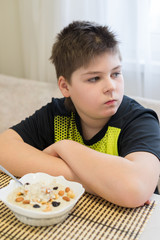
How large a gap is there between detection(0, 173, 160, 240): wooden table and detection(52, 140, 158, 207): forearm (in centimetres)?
3

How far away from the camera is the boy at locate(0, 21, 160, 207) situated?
1.09 metres

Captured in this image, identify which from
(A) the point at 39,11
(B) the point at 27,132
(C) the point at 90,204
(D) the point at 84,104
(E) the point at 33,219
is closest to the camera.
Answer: (E) the point at 33,219

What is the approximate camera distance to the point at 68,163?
119cm

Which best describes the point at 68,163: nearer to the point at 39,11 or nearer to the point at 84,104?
the point at 84,104

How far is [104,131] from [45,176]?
407mm

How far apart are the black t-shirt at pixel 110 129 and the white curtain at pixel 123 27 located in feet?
1.77

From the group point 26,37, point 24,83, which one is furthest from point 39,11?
point 24,83

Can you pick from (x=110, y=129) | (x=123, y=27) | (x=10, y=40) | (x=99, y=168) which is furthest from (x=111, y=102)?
(x=10, y=40)

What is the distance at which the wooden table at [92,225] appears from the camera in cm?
91

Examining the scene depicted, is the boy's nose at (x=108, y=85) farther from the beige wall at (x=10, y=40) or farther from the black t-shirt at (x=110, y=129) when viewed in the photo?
the beige wall at (x=10, y=40)

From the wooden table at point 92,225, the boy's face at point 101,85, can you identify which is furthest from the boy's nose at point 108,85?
the wooden table at point 92,225

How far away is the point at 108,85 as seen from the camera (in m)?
1.26

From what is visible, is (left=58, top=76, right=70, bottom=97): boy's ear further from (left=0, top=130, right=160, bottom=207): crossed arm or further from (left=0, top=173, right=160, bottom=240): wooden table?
(left=0, top=173, right=160, bottom=240): wooden table

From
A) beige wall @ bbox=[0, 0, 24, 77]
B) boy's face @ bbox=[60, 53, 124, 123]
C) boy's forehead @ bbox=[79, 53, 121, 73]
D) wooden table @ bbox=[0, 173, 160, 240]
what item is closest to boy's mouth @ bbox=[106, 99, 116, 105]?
boy's face @ bbox=[60, 53, 124, 123]
